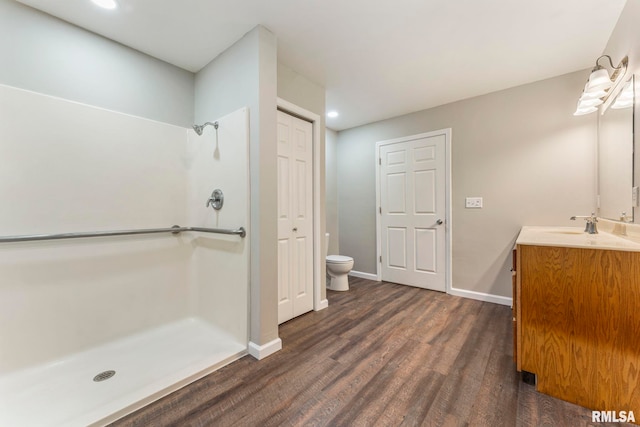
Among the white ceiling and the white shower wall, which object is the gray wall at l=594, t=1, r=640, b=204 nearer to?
the white ceiling

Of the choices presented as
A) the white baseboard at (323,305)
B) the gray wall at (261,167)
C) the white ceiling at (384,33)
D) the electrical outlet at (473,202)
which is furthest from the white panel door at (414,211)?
the gray wall at (261,167)

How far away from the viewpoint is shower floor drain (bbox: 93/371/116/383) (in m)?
1.58

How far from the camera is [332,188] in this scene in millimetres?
4039

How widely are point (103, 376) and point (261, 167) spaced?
1639 mm

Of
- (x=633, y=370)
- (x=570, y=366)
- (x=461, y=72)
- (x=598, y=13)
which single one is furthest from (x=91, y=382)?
(x=598, y=13)

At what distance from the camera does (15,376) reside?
156cm

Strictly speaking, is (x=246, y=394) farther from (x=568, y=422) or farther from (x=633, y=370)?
(x=633, y=370)

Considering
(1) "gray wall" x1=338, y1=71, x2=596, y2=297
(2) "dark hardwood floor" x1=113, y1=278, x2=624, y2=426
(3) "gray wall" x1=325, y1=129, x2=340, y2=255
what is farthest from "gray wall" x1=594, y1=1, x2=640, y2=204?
(3) "gray wall" x1=325, y1=129, x2=340, y2=255

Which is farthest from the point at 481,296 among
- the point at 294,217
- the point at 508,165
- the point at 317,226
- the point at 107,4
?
the point at 107,4

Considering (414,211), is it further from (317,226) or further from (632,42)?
(632,42)

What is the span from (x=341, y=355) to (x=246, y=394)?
0.69m

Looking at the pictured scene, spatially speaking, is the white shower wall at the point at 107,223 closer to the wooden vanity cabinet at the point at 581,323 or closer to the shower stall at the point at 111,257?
the shower stall at the point at 111,257

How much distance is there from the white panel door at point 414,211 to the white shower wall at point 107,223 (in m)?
2.31

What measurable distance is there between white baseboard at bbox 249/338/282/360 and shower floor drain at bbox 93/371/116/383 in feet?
2.77
